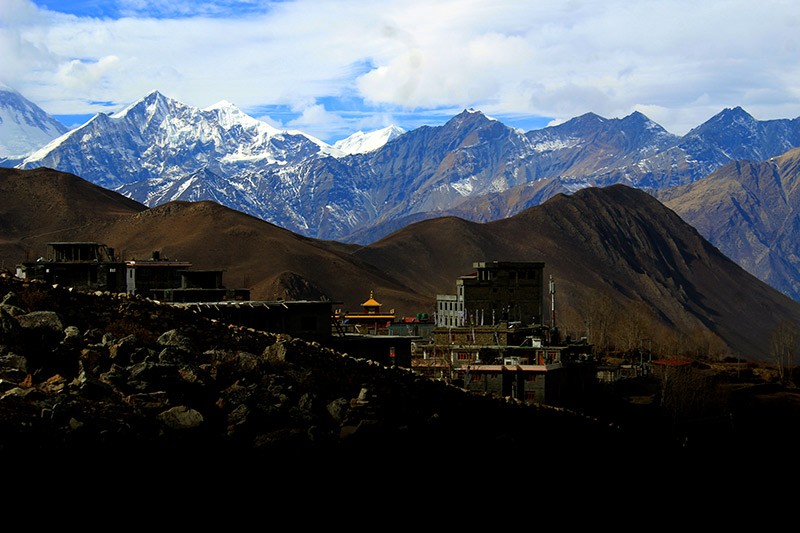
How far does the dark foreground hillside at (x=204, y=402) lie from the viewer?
17.0 meters

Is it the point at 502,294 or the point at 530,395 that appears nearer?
the point at 530,395

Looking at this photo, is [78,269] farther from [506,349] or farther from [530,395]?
[530,395]

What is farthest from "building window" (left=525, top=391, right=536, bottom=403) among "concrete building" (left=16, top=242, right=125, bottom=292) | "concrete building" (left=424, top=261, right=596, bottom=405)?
"concrete building" (left=16, top=242, right=125, bottom=292)

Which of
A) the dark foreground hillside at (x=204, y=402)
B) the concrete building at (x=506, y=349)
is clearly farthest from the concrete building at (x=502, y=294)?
the dark foreground hillside at (x=204, y=402)

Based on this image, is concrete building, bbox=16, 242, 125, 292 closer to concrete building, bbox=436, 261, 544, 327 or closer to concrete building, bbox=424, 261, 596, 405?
concrete building, bbox=424, 261, 596, 405

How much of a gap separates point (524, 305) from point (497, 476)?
98403 millimetres

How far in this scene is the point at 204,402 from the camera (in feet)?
63.4

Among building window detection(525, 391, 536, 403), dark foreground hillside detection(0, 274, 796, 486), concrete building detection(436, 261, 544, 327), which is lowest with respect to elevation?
building window detection(525, 391, 536, 403)

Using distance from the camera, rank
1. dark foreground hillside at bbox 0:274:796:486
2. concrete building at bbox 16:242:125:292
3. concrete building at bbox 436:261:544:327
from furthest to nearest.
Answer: concrete building at bbox 436:261:544:327, concrete building at bbox 16:242:125:292, dark foreground hillside at bbox 0:274:796:486

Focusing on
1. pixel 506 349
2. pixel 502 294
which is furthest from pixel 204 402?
pixel 502 294

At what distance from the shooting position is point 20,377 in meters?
18.9

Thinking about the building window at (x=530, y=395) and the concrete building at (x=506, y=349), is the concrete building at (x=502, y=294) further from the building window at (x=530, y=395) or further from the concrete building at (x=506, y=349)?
the building window at (x=530, y=395)

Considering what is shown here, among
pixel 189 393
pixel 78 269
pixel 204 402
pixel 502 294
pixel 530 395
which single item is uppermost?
pixel 78 269

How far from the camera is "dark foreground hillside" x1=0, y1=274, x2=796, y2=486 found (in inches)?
671
